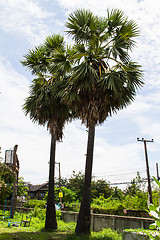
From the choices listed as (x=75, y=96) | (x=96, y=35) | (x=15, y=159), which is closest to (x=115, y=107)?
(x=75, y=96)

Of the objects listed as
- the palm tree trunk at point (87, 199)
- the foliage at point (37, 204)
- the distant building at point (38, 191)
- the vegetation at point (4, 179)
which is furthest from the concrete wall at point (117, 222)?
the distant building at point (38, 191)

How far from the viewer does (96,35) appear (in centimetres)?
1238

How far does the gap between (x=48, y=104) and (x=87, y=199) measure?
6.14 m

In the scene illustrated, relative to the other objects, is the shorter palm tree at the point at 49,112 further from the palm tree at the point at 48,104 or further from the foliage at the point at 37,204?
the foliage at the point at 37,204

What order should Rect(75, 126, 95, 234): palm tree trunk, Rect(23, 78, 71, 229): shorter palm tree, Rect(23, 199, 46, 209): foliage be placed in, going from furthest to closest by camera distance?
Rect(23, 199, 46, 209): foliage, Rect(23, 78, 71, 229): shorter palm tree, Rect(75, 126, 95, 234): palm tree trunk

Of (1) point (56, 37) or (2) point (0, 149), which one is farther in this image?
(1) point (56, 37)

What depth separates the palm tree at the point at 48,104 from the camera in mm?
14094

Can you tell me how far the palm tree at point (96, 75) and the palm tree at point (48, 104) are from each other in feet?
8.54

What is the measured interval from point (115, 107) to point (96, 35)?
403cm

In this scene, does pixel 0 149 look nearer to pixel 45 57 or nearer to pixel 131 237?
pixel 131 237

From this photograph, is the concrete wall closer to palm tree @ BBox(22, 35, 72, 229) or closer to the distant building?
palm tree @ BBox(22, 35, 72, 229)

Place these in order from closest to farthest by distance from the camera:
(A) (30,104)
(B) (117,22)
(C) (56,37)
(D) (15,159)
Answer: (B) (117,22) → (A) (30,104) → (C) (56,37) → (D) (15,159)

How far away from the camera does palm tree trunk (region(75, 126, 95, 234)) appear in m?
10.5

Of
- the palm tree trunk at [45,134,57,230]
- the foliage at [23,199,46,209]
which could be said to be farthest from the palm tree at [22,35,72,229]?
the foliage at [23,199,46,209]
